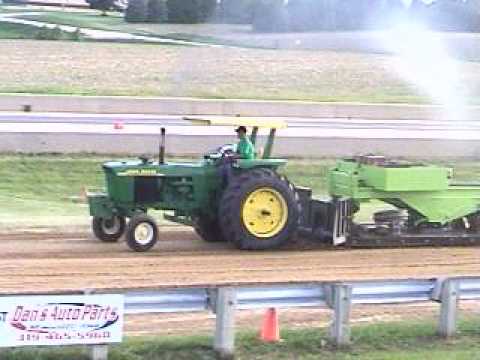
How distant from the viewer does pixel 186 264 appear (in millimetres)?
12500

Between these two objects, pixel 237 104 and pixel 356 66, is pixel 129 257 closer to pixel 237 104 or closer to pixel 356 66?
pixel 237 104

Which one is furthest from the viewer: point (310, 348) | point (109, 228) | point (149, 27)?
point (149, 27)

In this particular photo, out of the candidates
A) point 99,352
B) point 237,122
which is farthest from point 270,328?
point 237,122

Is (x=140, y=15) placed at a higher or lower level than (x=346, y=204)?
higher

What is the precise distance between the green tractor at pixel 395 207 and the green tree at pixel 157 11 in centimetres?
1562

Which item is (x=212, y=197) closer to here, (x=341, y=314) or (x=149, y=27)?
(x=341, y=314)

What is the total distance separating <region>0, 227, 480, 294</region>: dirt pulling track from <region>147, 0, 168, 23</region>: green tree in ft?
52.2

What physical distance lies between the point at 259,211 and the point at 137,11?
1001 inches

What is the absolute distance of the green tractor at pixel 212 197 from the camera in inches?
530

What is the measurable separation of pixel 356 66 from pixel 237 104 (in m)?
15.4

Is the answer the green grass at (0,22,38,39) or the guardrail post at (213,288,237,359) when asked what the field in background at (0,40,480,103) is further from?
the guardrail post at (213,288,237,359)

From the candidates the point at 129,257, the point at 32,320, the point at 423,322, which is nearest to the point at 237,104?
the point at 129,257

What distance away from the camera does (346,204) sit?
46.8 ft

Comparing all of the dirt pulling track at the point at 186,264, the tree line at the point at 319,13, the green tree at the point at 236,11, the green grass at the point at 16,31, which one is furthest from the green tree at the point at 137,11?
the dirt pulling track at the point at 186,264
